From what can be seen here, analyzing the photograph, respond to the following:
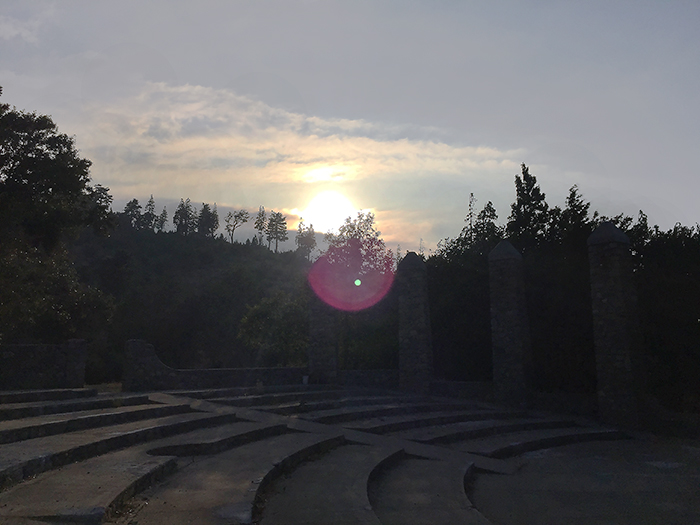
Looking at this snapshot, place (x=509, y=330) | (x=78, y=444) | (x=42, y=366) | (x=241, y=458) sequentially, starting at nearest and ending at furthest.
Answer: (x=78, y=444)
(x=241, y=458)
(x=42, y=366)
(x=509, y=330)

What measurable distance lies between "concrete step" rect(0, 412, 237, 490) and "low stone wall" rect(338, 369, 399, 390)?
27.9ft

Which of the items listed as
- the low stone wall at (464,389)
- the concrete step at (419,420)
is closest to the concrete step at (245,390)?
the concrete step at (419,420)

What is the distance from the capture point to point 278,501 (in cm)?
576

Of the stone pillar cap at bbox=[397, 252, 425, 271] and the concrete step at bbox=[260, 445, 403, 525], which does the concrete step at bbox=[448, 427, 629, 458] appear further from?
the stone pillar cap at bbox=[397, 252, 425, 271]

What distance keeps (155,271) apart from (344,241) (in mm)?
26499

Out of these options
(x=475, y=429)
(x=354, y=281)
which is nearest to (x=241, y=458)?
(x=475, y=429)

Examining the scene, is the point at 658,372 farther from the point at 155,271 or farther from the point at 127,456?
the point at 155,271

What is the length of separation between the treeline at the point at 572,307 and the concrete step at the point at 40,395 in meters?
13.1

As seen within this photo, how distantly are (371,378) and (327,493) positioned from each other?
40.1ft

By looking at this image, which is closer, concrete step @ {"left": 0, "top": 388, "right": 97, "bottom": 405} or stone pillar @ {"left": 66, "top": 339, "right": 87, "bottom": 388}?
concrete step @ {"left": 0, "top": 388, "right": 97, "bottom": 405}

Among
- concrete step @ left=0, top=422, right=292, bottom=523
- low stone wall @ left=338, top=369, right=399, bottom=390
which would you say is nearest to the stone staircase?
concrete step @ left=0, top=422, right=292, bottom=523

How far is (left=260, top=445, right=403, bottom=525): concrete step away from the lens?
5.12 meters

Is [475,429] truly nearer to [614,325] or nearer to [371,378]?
[614,325]

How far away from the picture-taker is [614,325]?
1470cm
